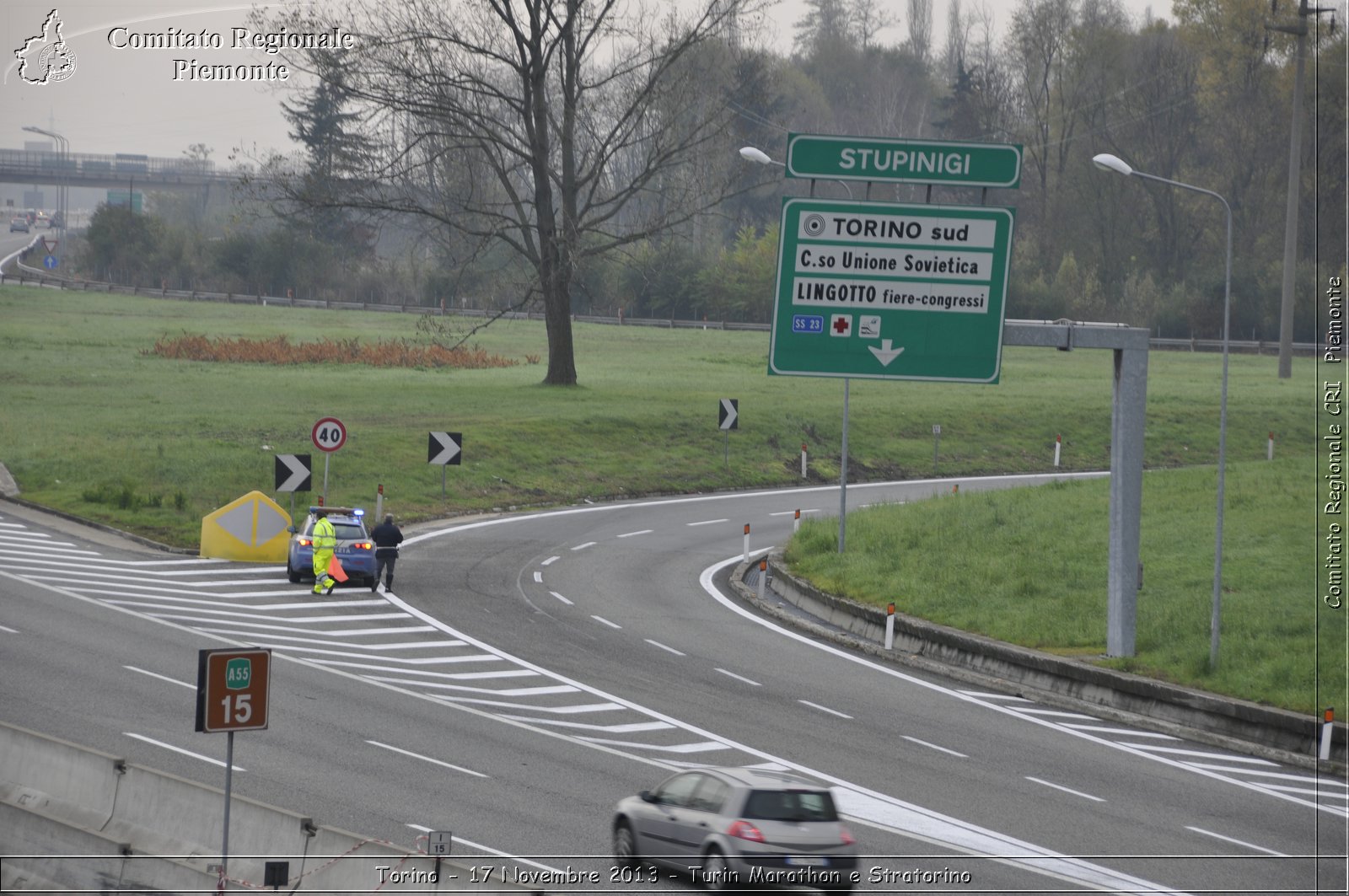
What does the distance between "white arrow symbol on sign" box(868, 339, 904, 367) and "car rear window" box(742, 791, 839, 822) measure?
1079cm

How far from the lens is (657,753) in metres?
18.1

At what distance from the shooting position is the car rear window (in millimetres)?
12500

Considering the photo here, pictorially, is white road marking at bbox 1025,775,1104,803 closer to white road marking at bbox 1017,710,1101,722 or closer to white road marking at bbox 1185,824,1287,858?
white road marking at bbox 1185,824,1287,858

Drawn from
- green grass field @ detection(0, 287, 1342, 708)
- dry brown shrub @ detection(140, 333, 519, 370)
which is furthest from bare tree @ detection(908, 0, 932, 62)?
dry brown shrub @ detection(140, 333, 519, 370)

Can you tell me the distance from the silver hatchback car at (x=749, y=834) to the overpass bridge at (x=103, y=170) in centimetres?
9862

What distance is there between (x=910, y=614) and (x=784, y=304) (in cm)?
714

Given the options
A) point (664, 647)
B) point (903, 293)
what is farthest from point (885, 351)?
point (664, 647)

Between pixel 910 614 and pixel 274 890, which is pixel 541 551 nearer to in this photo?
pixel 910 614

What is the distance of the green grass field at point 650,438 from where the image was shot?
29.1m

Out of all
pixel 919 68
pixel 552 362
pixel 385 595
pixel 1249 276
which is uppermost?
pixel 919 68

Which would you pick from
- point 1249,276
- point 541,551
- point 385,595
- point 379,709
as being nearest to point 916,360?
point 379,709

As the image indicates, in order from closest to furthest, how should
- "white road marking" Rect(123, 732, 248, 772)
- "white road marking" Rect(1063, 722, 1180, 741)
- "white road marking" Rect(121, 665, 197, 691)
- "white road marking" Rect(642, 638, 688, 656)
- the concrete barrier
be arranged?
1. the concrete barrier
2. "white road marking" Rect(123, 732, 248, 772)
3. "white road marking" Rect(121, 665, 197, 691)
4. "white road marking" Rect(1063, 722, 1180, 741)
5. "white road marking" Rect(642, 638, 688, 656)

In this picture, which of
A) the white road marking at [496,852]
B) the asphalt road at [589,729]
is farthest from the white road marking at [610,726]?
the white road marking at [496,852]

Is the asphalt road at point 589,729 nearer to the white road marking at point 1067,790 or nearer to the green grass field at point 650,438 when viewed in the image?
the white road marking at point 1067,790
